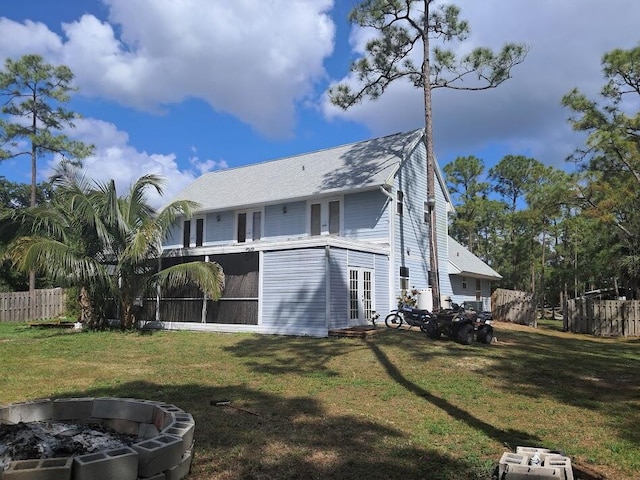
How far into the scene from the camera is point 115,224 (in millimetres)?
17172

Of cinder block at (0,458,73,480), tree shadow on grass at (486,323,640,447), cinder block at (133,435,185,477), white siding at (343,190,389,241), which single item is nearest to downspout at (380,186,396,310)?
white siding at (343,190,389,241)

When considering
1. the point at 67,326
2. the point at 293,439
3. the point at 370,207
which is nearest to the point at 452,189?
the point at 370,207

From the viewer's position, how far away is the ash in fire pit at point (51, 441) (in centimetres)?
380

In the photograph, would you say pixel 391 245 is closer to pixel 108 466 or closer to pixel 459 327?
pixel 459 327

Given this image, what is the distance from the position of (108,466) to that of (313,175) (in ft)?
61.6

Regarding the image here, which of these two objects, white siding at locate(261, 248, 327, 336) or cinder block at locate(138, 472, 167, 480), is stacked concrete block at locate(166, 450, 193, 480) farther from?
white siding at locate(261, 248, 327, 336)

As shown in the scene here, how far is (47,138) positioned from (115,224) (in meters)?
16.3

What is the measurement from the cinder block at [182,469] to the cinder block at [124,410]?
2.62 feet

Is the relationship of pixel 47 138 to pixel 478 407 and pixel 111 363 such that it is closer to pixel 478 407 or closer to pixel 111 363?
pixel 111 363

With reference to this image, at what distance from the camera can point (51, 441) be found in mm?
4008

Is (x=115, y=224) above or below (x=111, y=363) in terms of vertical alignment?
above

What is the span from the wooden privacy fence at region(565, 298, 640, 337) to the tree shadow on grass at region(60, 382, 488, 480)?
1788 cm

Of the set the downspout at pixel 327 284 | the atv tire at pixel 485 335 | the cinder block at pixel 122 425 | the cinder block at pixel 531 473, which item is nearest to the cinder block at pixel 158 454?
the cinder block at pixel 122 425

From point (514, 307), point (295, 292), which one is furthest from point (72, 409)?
point (514, 307)
